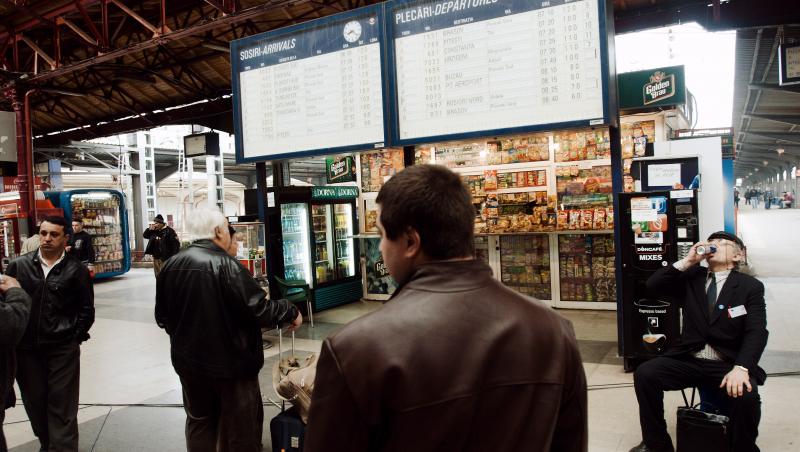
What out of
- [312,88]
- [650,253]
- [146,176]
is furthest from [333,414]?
[146,176]

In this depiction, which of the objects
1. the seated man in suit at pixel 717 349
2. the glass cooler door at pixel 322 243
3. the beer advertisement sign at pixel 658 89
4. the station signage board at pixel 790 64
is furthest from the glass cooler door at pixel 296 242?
the station signage board at pixel 790 64

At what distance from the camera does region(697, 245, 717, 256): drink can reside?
3.55 meters

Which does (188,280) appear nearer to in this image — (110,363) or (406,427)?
(406,427)

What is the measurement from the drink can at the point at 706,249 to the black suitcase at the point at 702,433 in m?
0.98

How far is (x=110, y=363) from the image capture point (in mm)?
6426

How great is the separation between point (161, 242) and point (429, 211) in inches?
470

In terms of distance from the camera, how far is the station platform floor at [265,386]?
4027 millimetres

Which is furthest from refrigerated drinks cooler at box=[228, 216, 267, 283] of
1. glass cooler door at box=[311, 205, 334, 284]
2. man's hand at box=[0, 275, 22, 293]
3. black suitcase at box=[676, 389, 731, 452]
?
black suitcase at box=[676, 389, 731, 452]

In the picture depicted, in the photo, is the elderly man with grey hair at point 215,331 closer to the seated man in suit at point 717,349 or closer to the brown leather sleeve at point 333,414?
the brown leather sleeve at point 333,414

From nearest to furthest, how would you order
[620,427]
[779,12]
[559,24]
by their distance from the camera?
[620,427] → [559,24] → [779,12]

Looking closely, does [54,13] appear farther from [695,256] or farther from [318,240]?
[695,256]

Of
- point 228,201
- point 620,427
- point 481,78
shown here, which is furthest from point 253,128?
point 228,201

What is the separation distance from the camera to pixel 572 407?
1324mm

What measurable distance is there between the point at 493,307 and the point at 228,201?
125 ft
